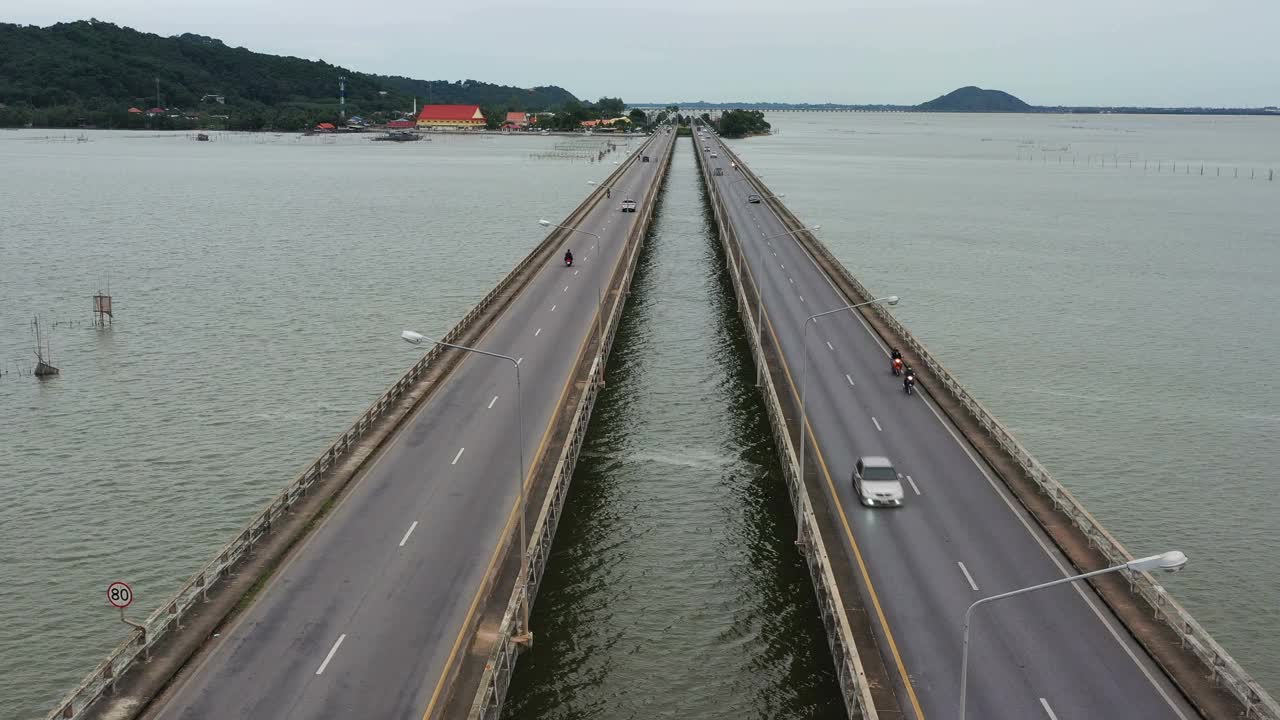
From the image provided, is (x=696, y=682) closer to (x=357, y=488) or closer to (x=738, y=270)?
(x=357, y=488)

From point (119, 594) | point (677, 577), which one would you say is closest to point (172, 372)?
point (677, 577)

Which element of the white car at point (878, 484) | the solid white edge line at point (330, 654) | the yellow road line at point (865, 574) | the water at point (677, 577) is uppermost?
the white car at point (878, 484)

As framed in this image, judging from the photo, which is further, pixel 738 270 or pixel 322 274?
pixel 322 274

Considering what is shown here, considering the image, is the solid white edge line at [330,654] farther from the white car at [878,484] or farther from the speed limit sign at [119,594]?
the white car at [878,484]

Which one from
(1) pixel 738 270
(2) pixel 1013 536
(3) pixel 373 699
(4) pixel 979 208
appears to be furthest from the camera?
(4) pixel 979 208

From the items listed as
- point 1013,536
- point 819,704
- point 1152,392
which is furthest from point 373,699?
point 1152,392

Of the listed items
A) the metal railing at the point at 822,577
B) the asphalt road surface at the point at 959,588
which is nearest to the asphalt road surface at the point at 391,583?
the metal railing at the point at 822,577

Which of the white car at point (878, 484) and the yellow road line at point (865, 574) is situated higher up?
the white car at point (878, 484)
